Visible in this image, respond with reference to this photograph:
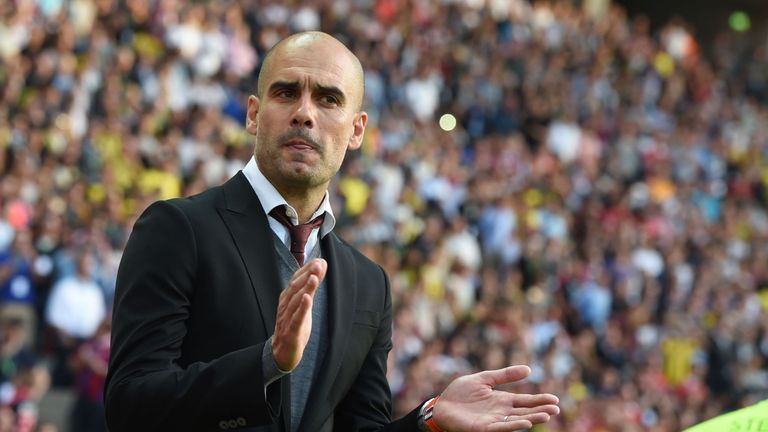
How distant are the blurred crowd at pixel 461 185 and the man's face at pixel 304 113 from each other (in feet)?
21.3

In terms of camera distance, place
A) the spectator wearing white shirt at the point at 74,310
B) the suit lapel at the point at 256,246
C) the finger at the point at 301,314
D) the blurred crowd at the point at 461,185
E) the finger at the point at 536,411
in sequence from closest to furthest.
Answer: the finger at the point at 301,314, the finger at the point at 536,411, the suit lapel at the point at 256,246, the spectator wearing white shirt at the point at 74,310, the blurred crowd at the point at 461,185

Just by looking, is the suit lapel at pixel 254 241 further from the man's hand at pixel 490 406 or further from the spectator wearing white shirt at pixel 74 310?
the spectator wearing white shirt at pixel 74 310

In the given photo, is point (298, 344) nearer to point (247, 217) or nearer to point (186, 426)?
point (186, 426)

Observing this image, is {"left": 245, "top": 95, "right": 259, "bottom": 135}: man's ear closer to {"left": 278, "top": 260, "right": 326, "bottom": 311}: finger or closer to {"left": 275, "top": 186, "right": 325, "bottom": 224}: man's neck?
{"left": 275, "top": 186, "right": 325, "bottom": 224}: man's neck

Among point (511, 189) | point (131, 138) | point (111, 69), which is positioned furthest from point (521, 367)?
point (511, 189)

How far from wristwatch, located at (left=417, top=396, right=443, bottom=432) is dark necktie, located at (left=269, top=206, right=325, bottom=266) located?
1.65ft

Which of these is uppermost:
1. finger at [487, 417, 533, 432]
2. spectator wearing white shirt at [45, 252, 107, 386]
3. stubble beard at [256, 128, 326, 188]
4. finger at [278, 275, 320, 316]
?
spectator wearing white shirt at [45, 252, 107, 386]

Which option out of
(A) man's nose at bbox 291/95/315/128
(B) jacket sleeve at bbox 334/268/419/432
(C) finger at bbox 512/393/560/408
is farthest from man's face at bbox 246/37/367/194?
(C) finger at bbox 512/393/560/408

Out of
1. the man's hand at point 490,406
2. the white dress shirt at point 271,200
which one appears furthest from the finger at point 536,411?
the white dress shirt at point 271,200

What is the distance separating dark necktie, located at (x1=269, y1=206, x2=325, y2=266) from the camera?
341 cm

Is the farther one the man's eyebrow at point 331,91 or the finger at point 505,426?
the man's eyebrow at point 331,91

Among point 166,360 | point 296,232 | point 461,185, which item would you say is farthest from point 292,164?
point 461,185

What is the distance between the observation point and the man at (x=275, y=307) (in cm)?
290

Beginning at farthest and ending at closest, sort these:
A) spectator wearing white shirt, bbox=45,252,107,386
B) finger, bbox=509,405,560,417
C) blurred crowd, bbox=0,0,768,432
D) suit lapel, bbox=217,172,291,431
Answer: blurred crowd, bbox=0,0,768,432 < spectator wearing white shirt, bbox=45,252,107,386 < suit lapel, bbox=217,172,291,431 < finger, bbox=509,405,560,417
